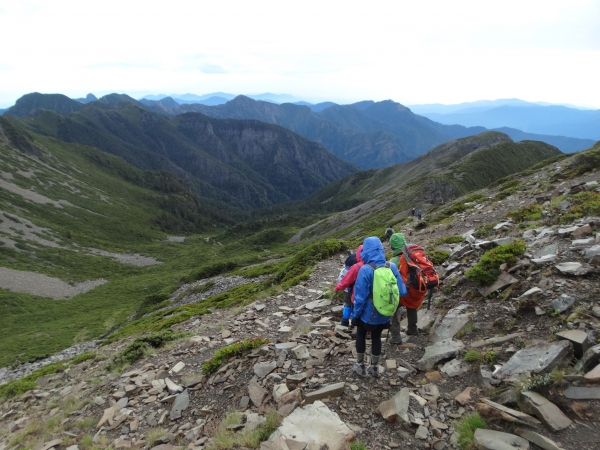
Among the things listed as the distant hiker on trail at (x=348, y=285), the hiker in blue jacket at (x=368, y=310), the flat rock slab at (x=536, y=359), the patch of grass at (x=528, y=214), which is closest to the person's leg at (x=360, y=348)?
the hiker in blue jacket at (x=368, y=310)

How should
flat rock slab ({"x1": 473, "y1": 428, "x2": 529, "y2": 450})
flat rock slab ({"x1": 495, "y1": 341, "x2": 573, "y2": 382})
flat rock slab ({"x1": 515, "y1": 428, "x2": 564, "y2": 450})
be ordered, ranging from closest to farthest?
flat rock slab ({"x1": 515, "y1": 428, "x2": 564, "y2": 450})
flat rock slab ({"x1": 473, "y1": 428, "x2": 529, "y2": 450})
flat rock slab ({"x1": 495, "y1": 341, "x2": 573, "y2": 382})

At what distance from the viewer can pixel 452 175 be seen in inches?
4705

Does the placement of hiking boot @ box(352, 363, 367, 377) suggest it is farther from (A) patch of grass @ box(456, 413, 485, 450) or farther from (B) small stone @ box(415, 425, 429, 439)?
(A) patch of grass @ box(456, 413, 485, 450)

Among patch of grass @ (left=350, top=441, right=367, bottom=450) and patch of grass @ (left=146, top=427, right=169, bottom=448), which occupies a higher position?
patch of grass @ (left=350, top=441, right=367, bottom=450)

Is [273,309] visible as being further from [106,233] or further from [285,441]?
[106,233]

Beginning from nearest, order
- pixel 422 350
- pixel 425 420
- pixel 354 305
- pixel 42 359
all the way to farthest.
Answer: pixel 425 420 < pixel 354 305 < pixel 422 350 < pixel 42 359

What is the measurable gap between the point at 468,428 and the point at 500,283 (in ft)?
17.0

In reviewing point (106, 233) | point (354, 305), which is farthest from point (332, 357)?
point (106, 233)

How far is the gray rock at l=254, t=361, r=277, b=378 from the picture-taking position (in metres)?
8.98

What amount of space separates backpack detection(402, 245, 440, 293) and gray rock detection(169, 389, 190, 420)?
7158 millimetres

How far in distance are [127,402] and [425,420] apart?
8931mm

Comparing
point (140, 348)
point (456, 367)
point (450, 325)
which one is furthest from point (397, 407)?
point (140, 348)

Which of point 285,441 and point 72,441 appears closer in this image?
point 285,441

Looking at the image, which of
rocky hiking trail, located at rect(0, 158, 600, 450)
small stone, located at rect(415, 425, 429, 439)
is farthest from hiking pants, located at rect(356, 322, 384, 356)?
small stone, located at rect(415, 425, 429, 439)
